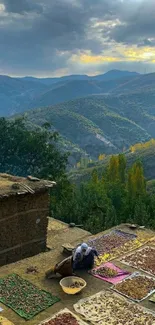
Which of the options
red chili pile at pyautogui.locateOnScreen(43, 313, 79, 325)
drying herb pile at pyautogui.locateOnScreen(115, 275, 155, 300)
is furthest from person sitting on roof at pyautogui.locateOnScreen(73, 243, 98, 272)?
red chili pile at pyautogui.locateOnScreen(43, 313, 79, 325)

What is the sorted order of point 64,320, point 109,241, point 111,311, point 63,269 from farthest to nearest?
point 109,241 → point 63,269 → point 111,311 → point 64,320

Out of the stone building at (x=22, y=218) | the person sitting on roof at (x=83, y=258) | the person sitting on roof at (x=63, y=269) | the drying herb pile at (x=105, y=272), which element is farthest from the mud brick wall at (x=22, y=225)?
the drying herb pile at (x=105, y=272)

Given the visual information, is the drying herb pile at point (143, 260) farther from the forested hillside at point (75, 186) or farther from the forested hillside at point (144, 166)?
the forested hillside at point (144, 166)

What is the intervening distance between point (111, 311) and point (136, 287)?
1.40 m

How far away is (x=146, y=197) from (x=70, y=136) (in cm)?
13454

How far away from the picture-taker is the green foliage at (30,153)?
27891mm

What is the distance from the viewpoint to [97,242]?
12648 millimetres

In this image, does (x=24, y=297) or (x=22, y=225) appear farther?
(x=22, y=225)

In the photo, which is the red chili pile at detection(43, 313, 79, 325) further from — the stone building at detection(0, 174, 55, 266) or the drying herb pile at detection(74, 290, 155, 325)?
the stone building at detection(0, 174, 55, 266)

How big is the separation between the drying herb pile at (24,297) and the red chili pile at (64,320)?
1.81 feet

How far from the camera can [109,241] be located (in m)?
12.7

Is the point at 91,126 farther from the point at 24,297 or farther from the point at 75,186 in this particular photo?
the point at 24,297

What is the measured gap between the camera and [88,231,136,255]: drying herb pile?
12.0 metres

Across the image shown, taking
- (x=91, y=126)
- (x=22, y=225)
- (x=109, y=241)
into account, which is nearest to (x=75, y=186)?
(x=109, y=241)
